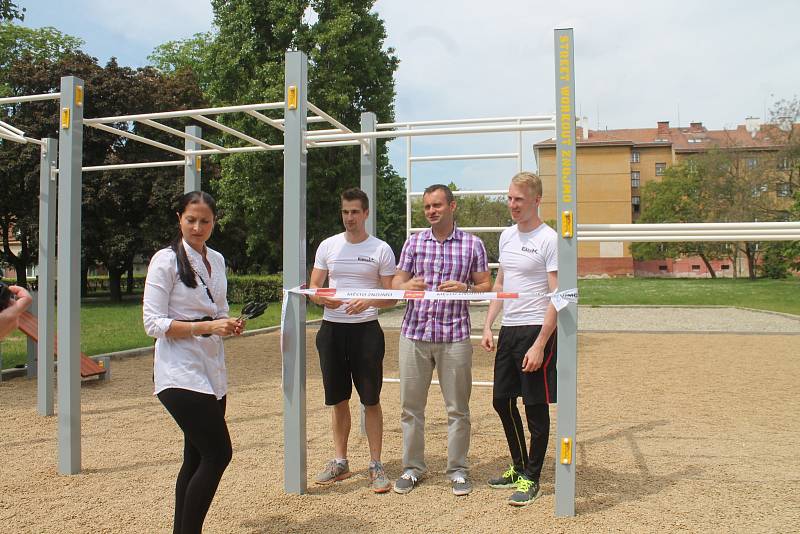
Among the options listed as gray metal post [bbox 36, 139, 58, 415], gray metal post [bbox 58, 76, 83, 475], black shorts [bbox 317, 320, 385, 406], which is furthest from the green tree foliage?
black shorts [bbox 317, 320, 385, 406]

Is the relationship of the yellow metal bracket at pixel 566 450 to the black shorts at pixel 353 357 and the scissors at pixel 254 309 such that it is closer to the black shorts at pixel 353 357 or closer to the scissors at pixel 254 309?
the black shorts at pixel 353 357

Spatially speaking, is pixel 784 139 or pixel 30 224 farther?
pixel 784 139

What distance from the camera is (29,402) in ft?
23.0

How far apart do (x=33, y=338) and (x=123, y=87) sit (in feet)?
67.9

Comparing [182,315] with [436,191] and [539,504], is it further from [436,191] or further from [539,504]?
[539,504]

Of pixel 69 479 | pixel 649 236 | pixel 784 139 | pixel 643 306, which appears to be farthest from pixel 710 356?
pixel 784 139

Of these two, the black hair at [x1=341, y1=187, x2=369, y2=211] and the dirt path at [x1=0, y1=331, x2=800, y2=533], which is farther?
the black hair at [x1=341, y1=187, x2=369, y2=211]

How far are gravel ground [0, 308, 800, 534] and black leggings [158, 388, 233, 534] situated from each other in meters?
0.70

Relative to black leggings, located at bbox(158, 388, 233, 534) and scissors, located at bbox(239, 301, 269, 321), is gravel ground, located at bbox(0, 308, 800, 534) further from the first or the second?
scissors, located at bbox(239, 301, 269, 321)

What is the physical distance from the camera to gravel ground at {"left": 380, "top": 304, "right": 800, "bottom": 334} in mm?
14516

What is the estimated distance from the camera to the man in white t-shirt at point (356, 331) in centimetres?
409

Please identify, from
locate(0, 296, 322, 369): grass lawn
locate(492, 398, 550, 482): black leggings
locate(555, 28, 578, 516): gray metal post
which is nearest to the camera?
locate(555, 28, 578, 516): gray metal post

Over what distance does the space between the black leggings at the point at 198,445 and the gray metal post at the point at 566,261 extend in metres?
1.82

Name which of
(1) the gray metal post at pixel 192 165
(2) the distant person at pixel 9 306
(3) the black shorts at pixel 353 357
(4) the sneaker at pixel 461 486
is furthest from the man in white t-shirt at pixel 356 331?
(1) the gray metal post at pixel 192 165
